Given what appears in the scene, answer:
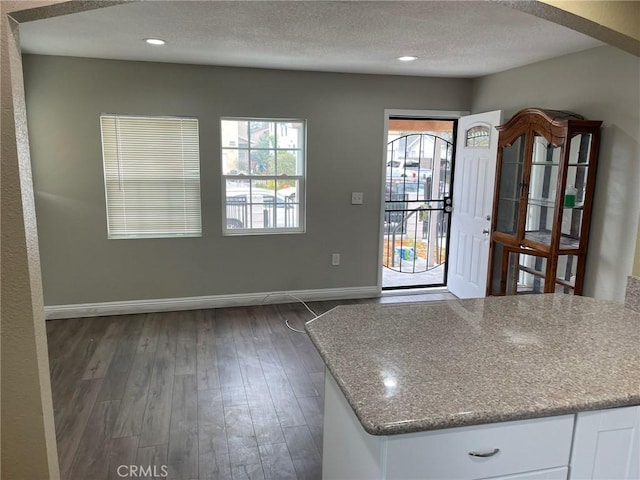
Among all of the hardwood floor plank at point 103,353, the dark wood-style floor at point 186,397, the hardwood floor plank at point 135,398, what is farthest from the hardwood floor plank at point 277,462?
the hardwood floor plank at point 103,353

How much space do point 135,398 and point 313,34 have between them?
2.59m

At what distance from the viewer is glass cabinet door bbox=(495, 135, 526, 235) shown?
12.7ft

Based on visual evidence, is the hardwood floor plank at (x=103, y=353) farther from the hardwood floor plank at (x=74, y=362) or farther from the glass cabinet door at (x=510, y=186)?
the glass cabinet door at (x=510, y=186)

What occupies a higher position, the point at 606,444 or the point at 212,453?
the point at 606,444

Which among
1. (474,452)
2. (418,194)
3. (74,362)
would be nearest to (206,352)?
(74,362)

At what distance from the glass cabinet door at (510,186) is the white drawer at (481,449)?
2849 mm

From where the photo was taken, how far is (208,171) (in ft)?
14.6

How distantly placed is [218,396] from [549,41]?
3.22 meters

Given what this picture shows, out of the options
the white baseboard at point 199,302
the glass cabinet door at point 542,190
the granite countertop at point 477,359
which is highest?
the glass cabinet door at point 542,190

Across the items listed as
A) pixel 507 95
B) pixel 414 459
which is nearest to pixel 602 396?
pixel 414 459

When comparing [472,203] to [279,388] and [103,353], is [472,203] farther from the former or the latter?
[103,353]

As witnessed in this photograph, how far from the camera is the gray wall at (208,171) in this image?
408cm

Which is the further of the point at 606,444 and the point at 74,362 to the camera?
the point at 74,362

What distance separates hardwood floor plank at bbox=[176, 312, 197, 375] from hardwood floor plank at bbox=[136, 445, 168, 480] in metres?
0.87
